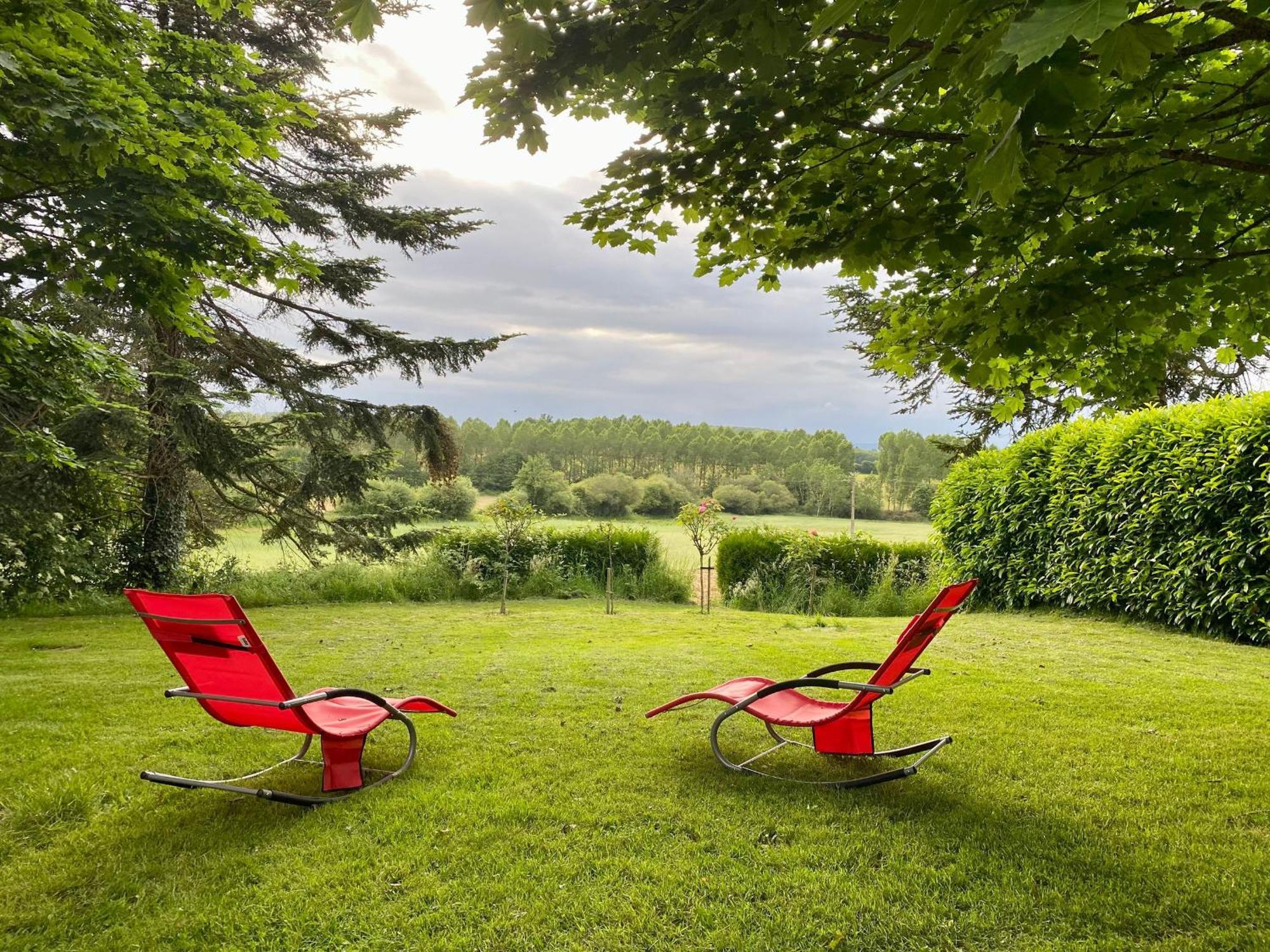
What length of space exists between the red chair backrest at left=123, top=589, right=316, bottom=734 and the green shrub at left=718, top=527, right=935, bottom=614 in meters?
9.66

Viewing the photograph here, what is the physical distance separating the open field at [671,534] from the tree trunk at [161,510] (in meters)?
1.69

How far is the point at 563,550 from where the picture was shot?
13633mm

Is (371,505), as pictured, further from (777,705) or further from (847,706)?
(847,706)

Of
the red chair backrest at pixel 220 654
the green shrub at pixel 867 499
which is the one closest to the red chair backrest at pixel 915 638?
the red chair backrest at pixel 220 654

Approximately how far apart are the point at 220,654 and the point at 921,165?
4124mm

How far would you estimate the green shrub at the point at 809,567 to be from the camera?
12.1 metres

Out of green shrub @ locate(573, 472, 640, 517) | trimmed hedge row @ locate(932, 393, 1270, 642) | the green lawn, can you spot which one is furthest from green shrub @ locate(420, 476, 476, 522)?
the green lawn

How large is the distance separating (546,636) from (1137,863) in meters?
6.13

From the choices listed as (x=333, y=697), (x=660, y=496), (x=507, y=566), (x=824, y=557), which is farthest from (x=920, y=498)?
(x=333, y=697)

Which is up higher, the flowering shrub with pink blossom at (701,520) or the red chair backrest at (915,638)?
the flowering shrub with pink blossom at (701,520)

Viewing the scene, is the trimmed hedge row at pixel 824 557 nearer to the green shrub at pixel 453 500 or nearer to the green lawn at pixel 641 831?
the green shrub at pixel 453 500

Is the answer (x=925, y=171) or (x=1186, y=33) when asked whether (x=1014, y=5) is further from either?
(x=925, y=171)

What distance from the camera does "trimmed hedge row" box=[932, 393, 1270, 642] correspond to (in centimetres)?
673

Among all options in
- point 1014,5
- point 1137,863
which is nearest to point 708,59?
point 1014,5
